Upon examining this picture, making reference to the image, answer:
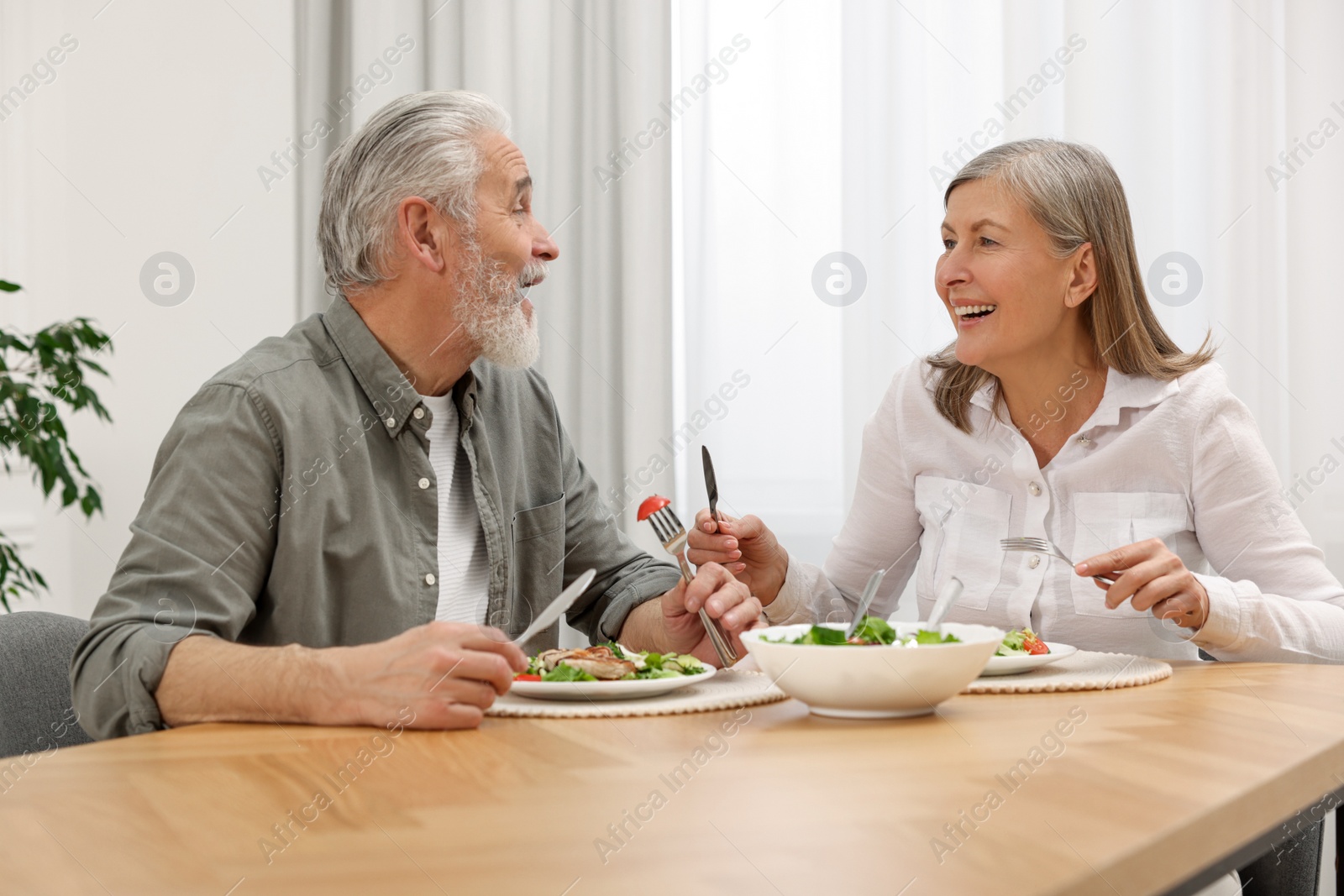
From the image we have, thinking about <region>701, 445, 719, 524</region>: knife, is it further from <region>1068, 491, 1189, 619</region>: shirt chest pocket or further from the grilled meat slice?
<region>1068, 491, 1189, 619</region>: shirt chest pocket

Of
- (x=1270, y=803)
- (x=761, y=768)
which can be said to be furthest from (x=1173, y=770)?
(x=761, y=768)

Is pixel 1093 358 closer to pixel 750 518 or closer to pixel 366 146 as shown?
pixel 750 518

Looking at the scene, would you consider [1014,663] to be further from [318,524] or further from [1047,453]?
[318,524]

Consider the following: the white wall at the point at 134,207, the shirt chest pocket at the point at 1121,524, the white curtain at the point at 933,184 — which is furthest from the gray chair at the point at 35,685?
the white curtain at the point at 933,184

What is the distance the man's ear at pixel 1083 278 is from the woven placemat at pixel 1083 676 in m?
0.60

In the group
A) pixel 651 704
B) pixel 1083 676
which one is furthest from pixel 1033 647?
pixel 651 704

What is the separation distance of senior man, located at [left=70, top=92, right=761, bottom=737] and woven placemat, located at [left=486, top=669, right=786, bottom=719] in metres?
0.06

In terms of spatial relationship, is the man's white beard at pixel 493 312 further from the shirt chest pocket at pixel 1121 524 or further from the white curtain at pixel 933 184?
the white curtain at pixel 933 184

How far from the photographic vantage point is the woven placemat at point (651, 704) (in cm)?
110

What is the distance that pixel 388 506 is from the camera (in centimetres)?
151

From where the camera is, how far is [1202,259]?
252 centimetres

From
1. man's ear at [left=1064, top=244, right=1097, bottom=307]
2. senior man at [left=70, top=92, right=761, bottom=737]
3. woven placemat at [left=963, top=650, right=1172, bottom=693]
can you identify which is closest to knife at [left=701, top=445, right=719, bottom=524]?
senior man at [left=70, top=92, right=761, bottom=737]

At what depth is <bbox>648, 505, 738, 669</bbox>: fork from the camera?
4.58 ft

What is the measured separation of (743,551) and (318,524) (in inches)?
24.0
